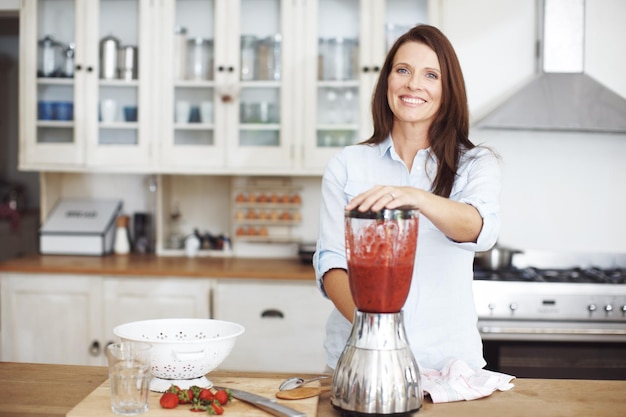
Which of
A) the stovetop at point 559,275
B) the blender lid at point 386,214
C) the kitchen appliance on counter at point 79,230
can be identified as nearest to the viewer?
the blender lid at point 386,214

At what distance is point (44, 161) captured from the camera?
3.62 metres

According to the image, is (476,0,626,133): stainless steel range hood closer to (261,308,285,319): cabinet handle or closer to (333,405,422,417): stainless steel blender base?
(261,308,285,319): cabinet handle

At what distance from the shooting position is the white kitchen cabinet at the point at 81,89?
11.7 feet

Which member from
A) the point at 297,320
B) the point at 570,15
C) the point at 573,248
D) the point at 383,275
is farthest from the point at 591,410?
the point at 570,15

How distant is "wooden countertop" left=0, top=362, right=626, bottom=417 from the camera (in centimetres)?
141

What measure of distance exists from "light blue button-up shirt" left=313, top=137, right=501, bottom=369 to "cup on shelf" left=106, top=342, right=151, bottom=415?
562 millimetres

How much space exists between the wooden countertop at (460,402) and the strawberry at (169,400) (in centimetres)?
24

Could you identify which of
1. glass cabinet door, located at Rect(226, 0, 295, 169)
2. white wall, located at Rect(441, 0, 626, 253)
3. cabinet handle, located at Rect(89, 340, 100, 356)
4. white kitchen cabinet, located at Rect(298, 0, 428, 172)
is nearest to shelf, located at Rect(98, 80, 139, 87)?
glass cabinet door, located at Rect(226, 0, 295, 169)

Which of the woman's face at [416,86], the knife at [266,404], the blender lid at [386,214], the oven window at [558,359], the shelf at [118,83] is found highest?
the shelf at [118,83]

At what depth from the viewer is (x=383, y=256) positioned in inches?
51.2

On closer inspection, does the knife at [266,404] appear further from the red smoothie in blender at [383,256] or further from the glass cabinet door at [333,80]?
the glass cabinet door at [333,80]

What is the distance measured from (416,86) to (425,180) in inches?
9.3

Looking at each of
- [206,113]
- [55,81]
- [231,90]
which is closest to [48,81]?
[55,81]

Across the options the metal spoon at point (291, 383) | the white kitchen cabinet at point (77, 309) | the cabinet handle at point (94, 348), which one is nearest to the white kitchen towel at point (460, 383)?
the metal spoon at point (291, 383)
